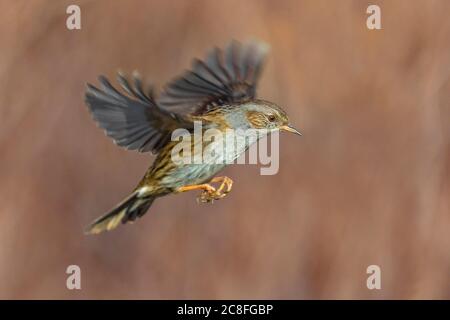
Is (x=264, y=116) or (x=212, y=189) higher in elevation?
(x=264, y=116)

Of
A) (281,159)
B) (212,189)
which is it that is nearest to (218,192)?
(212,189)

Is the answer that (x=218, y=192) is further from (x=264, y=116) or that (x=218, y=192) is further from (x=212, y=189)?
(x=264, y=116)

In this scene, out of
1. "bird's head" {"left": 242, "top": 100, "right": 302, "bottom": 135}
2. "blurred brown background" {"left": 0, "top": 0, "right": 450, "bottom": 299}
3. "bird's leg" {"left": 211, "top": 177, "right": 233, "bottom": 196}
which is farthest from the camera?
"blurred brown background" {"left": 0, "top": 0, "right": 450, "bottom": 299}

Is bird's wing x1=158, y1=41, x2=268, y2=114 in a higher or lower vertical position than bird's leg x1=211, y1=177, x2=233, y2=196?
higher

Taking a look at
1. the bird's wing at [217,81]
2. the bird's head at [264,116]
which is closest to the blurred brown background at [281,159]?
the bird's wing at [217,81]

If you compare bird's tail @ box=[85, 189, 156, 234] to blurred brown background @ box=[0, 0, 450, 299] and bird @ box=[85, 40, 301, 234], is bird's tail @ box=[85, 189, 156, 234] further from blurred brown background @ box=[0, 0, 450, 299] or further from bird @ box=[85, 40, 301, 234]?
blurred brown background @ box=[0, 0, 450, 299]

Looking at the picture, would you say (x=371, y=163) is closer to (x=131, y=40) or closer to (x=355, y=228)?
(x=355, y=228)

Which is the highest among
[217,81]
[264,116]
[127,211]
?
[217,81]

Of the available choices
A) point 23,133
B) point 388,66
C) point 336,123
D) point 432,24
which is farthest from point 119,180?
point 432,24

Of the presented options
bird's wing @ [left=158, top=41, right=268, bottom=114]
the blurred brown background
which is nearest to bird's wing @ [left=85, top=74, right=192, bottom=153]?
bird's wing @ [left=158, top=41, right=268, bottom=114]
